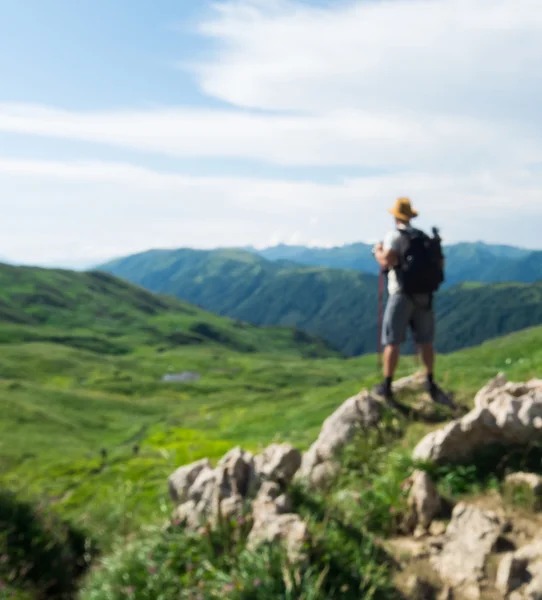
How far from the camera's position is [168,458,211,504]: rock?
1267 cm

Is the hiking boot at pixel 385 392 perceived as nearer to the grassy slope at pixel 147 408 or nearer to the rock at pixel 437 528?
the grassy slope at pixel 147 408

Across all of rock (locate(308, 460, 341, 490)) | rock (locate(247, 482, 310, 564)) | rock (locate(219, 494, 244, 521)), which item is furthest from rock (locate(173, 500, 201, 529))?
rock (locate(308, 460, 341, 490))

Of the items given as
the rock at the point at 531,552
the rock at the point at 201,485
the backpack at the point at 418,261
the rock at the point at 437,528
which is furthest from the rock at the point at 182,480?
the rock at the point at 531,552

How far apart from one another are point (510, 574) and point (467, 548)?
81 cm

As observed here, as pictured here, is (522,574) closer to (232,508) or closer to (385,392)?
Answer: (232,508)

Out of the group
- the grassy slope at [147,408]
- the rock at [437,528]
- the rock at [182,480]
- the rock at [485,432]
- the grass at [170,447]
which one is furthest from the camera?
the grassy slope at [147,408]

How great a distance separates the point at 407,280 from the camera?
14.1 metres

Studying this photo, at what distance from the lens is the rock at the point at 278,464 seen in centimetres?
1183

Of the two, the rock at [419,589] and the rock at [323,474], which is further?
the rock at [323,474]

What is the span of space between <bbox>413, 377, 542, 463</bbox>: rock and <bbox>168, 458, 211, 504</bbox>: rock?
4934mm

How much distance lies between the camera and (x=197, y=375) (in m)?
176

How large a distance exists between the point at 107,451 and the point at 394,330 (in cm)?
8000

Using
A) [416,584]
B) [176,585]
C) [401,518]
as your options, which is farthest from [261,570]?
[401,518]

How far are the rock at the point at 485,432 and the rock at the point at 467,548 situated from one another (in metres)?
1.47
